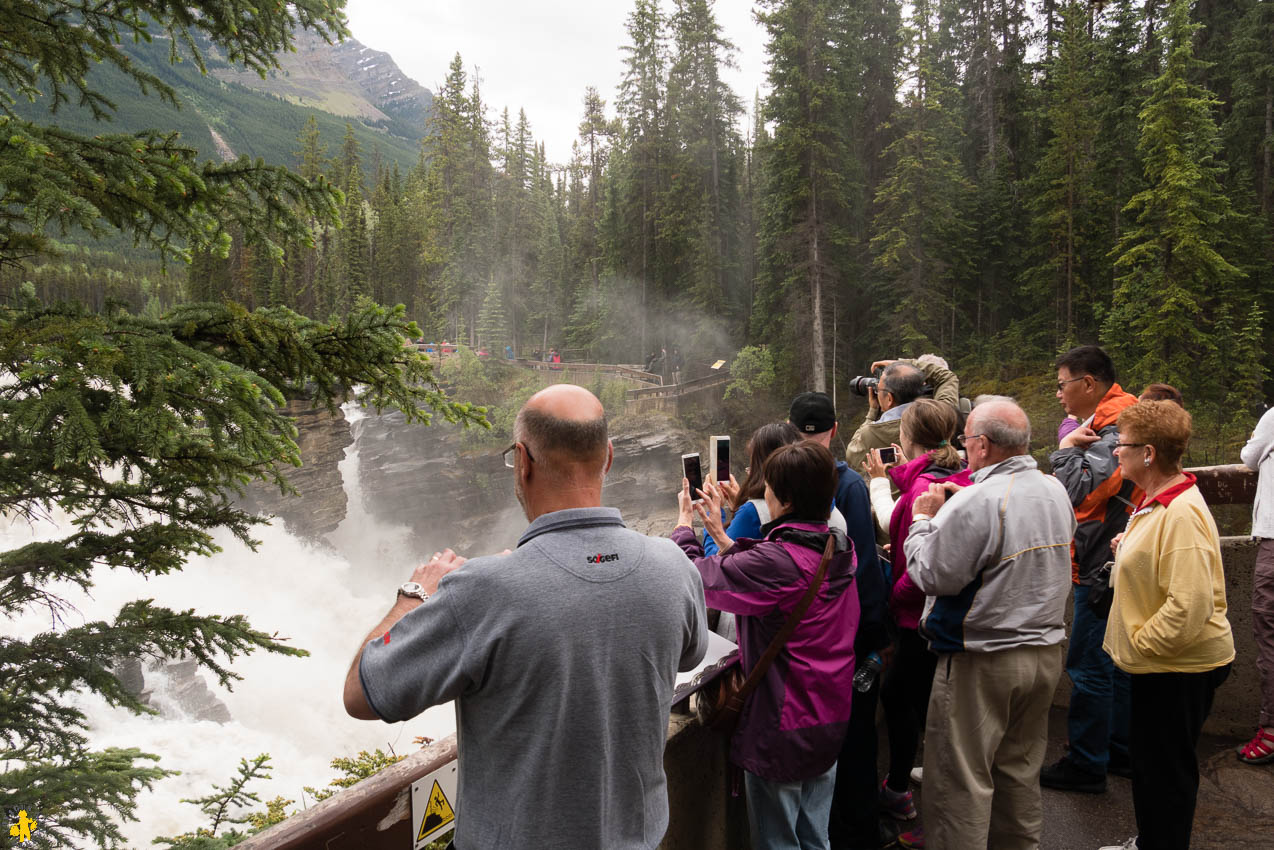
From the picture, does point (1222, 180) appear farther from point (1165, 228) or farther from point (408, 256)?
point (408, 256)

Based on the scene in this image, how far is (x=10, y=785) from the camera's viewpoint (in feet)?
11.8

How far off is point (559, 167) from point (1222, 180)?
4448 centimetres

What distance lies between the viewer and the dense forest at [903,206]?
20219mm

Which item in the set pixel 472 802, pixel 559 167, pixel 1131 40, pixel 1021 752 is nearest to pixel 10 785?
pixel 472 802

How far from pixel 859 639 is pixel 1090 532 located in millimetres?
1614

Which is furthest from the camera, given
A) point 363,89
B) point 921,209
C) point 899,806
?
point 363,89

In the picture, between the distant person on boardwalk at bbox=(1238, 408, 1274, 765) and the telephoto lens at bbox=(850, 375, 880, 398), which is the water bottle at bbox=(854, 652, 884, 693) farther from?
the distant person on boardwalk at bbox=(1238, 408, 1274, 765)

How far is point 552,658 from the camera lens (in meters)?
1.47

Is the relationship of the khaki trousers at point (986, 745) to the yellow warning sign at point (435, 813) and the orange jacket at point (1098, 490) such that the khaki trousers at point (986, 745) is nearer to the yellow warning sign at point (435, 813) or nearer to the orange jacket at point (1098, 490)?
the orange jacket at point (1098, 490)

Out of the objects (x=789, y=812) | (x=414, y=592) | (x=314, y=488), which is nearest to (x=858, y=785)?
(x=789, y=812)

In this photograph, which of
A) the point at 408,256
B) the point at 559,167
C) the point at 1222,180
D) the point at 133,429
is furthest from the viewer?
the point at 559,167

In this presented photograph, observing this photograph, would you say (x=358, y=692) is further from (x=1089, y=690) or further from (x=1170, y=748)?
(x=1089, y=690)

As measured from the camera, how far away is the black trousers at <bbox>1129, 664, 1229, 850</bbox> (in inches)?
117

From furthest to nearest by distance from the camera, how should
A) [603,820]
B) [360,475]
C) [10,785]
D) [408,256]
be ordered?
[408,256] → [360,475] → [10,785] → [603,820]
